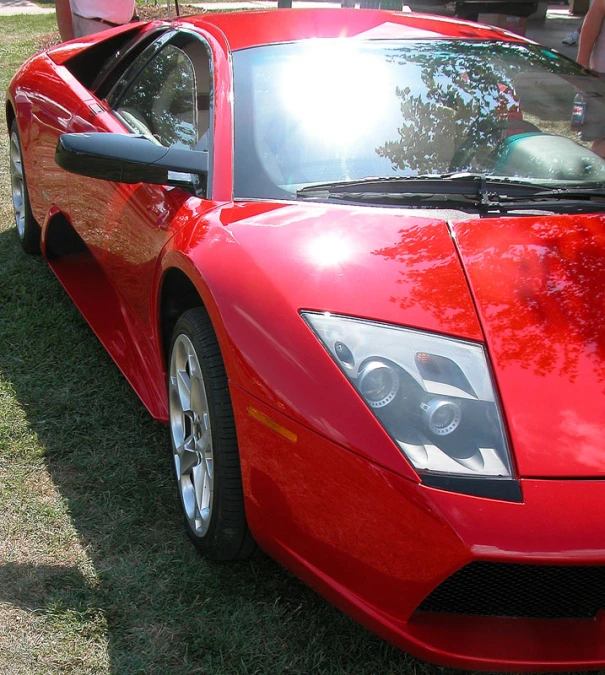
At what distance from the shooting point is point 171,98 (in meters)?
3.00

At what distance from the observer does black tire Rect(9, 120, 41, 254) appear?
435cm

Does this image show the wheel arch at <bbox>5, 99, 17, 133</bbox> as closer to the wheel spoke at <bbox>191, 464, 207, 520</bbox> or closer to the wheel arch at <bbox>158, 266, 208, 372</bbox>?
the wheel arch at <bbox>158, 266, 208, 372</bbox>

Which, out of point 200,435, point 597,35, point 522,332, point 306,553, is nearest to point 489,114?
point 522,332

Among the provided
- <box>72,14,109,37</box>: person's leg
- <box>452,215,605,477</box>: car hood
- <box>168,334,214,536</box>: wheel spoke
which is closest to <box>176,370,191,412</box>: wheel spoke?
<box>168,334,214,536</box>: wheel spoke

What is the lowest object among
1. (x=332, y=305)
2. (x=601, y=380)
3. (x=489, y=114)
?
(x=601, y=380)

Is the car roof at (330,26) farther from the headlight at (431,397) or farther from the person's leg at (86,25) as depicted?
the person's leg at (86,25)

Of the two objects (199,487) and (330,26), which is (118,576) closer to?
(199,487)

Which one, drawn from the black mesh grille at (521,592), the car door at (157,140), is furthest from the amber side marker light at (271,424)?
the car door at (157,140)

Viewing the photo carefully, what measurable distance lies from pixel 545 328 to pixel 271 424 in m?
0.64

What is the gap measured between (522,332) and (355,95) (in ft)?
3.66

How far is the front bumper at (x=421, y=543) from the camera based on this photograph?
1566mm

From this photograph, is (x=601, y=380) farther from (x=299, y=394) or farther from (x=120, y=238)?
(x=120, y=238)

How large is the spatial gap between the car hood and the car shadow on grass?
73 centimetres

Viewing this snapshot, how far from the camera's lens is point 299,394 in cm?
178
